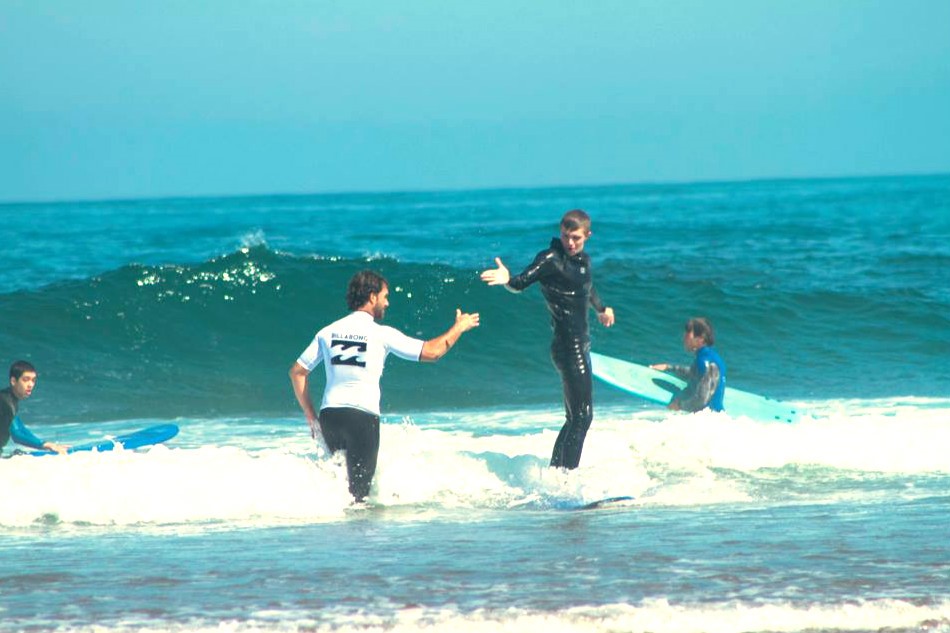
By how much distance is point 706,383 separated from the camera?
9.78m

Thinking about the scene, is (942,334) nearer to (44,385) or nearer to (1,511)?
(44,385)

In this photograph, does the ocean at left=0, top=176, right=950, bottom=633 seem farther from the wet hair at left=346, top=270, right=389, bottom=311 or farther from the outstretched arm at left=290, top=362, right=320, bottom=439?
the wet hair at left=346, top=270, right=389, bottom=311

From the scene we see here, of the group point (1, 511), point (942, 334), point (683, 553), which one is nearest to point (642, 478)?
point (683, 553)

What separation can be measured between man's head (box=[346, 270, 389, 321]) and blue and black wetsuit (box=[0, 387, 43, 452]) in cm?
304

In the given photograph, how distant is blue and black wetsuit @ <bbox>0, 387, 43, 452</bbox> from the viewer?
869cm

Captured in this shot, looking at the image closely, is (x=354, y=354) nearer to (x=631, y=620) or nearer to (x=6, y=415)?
(x=631, y=620)

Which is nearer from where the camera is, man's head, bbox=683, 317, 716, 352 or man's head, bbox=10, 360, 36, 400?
man's head, bbox=10, 360, 36, 400

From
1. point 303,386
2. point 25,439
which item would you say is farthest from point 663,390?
point 25,439

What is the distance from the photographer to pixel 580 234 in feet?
24.5

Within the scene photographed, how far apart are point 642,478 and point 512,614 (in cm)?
358

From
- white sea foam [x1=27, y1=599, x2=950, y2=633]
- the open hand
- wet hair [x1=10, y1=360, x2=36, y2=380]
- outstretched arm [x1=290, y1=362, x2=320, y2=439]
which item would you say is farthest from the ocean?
the open hand

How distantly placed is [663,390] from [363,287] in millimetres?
4565

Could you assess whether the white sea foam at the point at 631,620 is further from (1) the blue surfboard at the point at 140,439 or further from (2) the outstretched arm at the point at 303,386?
(1) the blue surfboard at the point at 140,439

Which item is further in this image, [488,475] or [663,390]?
[663,390]
